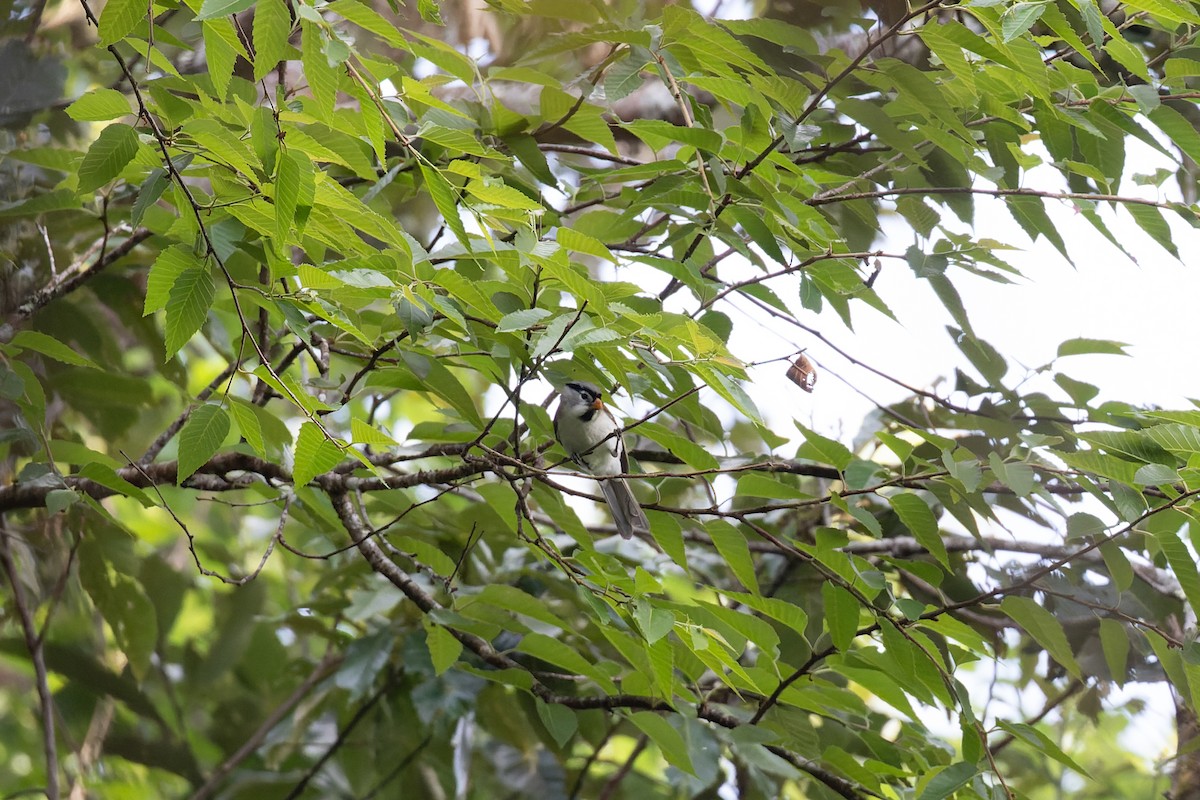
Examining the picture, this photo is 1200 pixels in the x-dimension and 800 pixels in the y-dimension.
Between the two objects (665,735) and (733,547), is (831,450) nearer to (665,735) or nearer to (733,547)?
(733,547)

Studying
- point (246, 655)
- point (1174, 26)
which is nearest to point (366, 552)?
point (246, 655)

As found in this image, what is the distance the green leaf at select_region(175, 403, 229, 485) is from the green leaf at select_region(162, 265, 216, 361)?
149mm

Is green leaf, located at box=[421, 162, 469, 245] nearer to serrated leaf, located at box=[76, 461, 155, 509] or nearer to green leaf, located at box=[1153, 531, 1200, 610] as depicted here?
serrated leaf, located at box=[76, 461, 155, 509]

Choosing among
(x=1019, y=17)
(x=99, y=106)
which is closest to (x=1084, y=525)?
(x=1019, y=17)

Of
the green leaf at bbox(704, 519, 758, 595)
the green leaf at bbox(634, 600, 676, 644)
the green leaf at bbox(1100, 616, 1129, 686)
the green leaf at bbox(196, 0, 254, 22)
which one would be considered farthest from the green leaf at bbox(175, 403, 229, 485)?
the green leaf at bbox(1100, 616, 1129, 686)

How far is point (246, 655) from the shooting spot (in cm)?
425

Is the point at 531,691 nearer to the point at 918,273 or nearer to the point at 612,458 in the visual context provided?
the point at 612,458

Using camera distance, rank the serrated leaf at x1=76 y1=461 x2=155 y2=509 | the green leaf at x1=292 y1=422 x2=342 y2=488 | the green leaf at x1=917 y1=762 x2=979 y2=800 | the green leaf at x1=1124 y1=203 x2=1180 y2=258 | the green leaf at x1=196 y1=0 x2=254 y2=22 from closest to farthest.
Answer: the green leaf at x1=196 y1=0 x2=254 y2=22
the green leaf at x1=292 y1=422 x2=342 y2=488
the green leaf at x1=917 y1=762 x2=979 y2=800
the serrated leaf at x1=76 y1=461 x2=155 y2=509
the green leaf at x1=1124 y1=203 x2=1180 y2=258

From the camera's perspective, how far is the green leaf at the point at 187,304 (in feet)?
5.49

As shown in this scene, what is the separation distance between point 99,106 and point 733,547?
1.55 m

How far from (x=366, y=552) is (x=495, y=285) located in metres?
1.07

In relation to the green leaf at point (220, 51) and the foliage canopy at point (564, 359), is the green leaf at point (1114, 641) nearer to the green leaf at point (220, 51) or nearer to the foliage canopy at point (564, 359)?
the foliage canopy at point (564, 359)

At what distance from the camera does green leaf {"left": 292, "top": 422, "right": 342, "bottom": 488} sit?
5.78 ft

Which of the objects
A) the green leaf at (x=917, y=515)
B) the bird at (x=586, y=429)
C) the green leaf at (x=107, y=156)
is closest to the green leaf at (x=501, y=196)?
the green leaf at (x=107, y=156)
